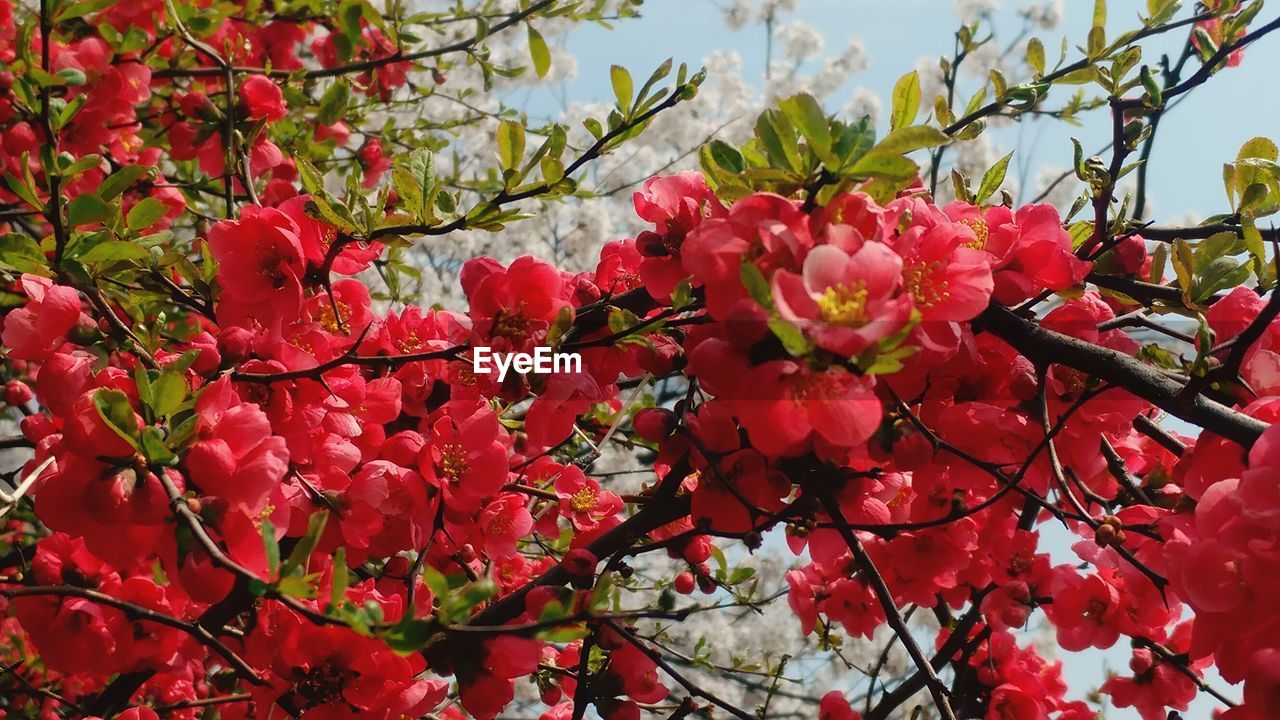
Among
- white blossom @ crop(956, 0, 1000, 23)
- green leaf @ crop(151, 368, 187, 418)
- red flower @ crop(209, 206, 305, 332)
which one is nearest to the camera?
green leaf @ crop(151, 368, 187, 418)

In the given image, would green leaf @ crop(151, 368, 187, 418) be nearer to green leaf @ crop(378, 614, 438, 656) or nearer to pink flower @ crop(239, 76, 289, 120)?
green leaf @ crop(378, 614, 438, 656)

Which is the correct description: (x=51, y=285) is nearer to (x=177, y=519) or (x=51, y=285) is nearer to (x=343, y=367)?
(x=343, y=367)

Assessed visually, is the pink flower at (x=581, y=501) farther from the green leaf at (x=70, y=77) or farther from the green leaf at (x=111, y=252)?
the green leaf at (x=70, y=77)

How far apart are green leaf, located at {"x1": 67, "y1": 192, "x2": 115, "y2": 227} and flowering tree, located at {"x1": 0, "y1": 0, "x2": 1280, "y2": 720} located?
30 millimetres

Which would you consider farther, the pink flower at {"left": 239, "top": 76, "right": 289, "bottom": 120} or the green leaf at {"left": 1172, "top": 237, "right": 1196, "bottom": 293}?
the pink flower at {"left": 239, "top": 76, "right": 289, "bottom": 120}

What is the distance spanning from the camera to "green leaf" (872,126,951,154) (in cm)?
55

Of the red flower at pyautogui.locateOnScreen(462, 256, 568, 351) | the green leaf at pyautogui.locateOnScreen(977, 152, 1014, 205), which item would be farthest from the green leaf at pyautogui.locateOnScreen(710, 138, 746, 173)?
the green leaf at pyautogui.locateOnScreen(977, 152, 1014, 205)

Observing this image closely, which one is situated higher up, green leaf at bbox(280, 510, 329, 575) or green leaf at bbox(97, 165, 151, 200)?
green leaf at bbox(97, 165, 151, 200)

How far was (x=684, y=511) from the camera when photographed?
893 mm

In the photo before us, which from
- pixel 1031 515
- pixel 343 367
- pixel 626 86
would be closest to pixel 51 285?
pixel 343 367

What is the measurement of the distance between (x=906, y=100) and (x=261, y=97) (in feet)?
3.51

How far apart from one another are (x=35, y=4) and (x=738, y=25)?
4492 millimetres

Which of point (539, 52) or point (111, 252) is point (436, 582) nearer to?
point (111, 252)

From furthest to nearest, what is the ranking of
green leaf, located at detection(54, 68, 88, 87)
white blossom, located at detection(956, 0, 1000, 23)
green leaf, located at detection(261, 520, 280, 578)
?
white blossom, located at detection(956, 0, 1000, 23) → green leaf, located at detection(54, 68, 88, 87) → green leaf, located at detection(261, 520, 280, 578)
